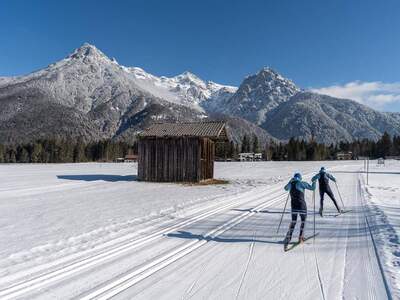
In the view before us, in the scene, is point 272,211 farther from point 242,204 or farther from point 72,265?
point 72,265

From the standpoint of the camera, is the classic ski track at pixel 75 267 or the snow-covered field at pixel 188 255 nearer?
the classic ski track at pixel 75 267

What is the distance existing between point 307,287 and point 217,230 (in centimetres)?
472

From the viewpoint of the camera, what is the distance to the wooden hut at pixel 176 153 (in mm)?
29203

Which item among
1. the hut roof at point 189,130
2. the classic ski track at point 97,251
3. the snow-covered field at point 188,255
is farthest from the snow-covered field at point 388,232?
the hut roof at point 189,130

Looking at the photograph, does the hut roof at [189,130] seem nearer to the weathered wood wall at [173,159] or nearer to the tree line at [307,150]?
the weathered wood wall at [173,159]

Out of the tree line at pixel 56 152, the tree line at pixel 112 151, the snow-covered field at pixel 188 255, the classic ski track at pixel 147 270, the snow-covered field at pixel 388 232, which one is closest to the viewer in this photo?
the classic ski track at pixel 147 270

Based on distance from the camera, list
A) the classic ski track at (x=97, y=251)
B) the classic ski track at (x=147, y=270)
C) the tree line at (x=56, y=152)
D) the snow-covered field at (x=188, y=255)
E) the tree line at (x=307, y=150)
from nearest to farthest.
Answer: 1. the classic ski track at (x=147, y=270)
2. the snow-covered field at (x=188, y=255)
3. the classic ski track at (x=97, y=251)
4. the tree line at (x=56, y=152)
5. the tree line at (x=307, y=150)

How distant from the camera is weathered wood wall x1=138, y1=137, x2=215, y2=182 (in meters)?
29.2

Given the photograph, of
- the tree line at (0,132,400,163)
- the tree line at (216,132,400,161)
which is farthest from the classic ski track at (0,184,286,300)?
the tree line at (216,132,400,161)

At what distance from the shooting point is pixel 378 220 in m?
12.3

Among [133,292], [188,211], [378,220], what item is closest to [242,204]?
[188,211]

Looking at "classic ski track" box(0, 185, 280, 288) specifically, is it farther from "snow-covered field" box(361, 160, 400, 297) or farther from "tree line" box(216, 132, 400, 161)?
"tree line" box(216, 132, 400, 161)

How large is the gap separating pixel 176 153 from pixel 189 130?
7.69ft

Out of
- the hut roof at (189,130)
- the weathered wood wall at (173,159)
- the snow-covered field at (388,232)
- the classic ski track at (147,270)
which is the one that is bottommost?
the classic ski track at (147,270)
